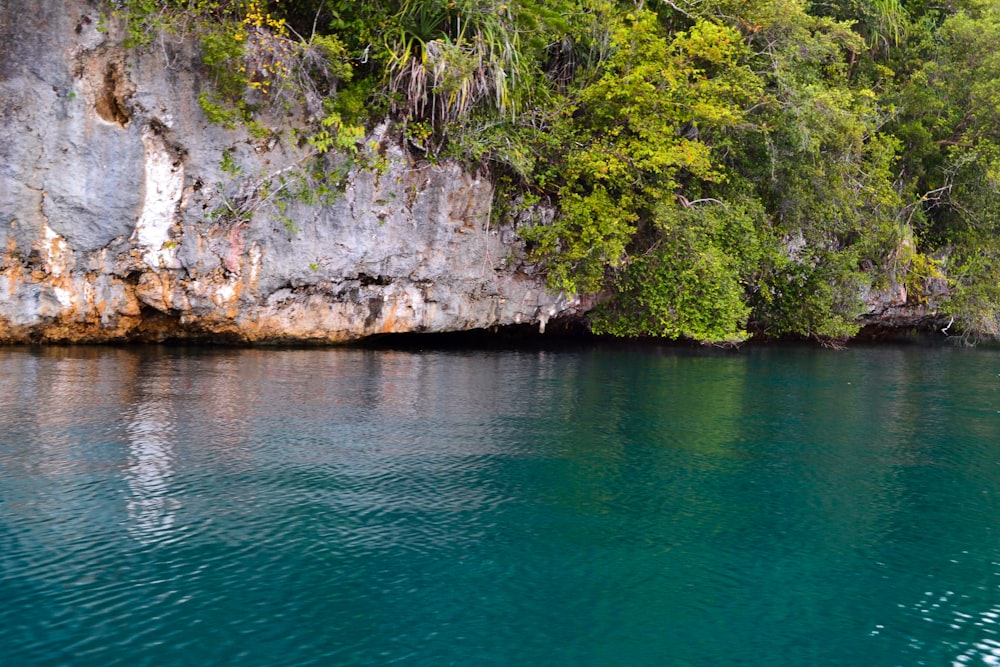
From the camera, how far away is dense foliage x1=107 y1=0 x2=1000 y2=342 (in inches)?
640

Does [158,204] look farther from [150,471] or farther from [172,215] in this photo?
[150,471]

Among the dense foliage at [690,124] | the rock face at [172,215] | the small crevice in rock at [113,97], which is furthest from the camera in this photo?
the dense foliage at [690,124]

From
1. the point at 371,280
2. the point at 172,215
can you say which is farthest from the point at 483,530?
the point at 371,280

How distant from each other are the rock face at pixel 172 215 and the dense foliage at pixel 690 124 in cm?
72

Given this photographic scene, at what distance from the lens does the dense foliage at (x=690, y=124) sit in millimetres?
16250

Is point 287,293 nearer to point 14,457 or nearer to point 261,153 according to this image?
point 261,153

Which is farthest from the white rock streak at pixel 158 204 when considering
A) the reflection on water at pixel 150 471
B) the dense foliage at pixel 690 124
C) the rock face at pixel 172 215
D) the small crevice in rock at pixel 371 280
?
the reflection on water at pixel 150 471

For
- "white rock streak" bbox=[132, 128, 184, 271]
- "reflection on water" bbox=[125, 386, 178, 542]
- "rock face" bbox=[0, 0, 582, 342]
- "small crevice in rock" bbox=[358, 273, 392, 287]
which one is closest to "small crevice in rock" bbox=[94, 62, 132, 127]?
"rock face" bbox=[0, 0, 582, 342]

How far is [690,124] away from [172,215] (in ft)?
38.0

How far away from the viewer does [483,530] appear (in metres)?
5.89

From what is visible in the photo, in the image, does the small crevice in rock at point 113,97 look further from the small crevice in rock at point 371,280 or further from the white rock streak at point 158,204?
the small crevice in rock at point 371,280

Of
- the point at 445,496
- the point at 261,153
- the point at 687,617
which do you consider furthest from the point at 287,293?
the point at 687,617

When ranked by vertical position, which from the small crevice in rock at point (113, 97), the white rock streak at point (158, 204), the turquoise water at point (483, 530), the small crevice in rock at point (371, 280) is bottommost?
the turquoise water at point (483, 530)

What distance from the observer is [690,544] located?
5.74 metres
